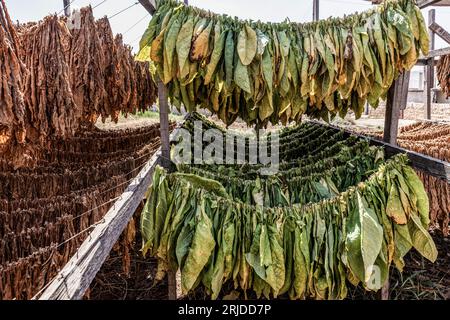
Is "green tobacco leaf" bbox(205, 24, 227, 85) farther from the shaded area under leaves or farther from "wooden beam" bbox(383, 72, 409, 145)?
the shaded area under leaves

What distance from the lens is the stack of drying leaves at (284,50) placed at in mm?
1752

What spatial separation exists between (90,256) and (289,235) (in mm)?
1019

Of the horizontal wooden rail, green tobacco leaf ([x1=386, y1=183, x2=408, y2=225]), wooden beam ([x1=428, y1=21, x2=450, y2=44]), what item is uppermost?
wooden beam ([x1=428, y1=21, x2=450, y2=44])

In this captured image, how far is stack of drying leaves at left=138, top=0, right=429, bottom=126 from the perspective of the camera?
175 cm

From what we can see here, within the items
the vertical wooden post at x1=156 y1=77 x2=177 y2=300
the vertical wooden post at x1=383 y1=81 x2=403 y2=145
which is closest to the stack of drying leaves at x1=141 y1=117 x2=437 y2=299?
the vertical wooden post at x1=156 y1=77 x2=177 y2=300

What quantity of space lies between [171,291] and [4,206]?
1.01 metres

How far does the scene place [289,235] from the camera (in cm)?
183

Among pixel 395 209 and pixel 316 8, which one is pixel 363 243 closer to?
pixel 395 209

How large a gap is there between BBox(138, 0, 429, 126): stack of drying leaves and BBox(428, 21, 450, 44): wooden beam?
3503 mm

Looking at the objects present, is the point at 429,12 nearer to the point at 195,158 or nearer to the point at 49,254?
the point at 195,158

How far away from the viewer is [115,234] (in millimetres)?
1379

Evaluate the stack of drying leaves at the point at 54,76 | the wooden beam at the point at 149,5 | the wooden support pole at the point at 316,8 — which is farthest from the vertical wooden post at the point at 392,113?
the wooden support pole at the point at 316,8

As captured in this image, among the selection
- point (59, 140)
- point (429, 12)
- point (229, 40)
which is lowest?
point (59, 140)
